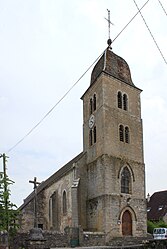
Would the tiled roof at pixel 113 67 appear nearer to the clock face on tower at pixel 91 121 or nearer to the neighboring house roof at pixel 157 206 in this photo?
the clock face on tower at pixel 91 121

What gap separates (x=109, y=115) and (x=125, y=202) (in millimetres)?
→ 7871

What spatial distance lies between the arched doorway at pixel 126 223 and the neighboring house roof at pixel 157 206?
20081 mm

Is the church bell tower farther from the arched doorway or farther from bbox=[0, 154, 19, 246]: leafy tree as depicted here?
bbox=[0, 154, 19, 246]: leafy tree

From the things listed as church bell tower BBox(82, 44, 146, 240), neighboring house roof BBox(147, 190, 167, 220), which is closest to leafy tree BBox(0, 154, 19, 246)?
church bell tower BBox(82, 44, 146, 240)

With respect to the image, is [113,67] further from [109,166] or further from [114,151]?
[109,166]

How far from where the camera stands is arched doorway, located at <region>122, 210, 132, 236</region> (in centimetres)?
3400

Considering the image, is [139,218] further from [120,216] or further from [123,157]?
[123,157]

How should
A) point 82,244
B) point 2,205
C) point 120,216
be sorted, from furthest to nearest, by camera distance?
point 120,216
point 82,244
point 2,205

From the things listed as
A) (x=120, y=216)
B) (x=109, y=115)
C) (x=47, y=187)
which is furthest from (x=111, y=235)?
(x=47, y=187)

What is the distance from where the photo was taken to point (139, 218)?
116ft

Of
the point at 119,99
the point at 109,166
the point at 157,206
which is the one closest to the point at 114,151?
the point at 109,166

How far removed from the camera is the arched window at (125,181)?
35.1 metres

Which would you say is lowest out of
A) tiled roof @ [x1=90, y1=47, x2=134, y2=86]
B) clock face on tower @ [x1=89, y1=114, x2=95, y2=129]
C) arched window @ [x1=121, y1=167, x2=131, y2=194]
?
arched window @ [x1=121, y1=167, x2=131, y2=194]

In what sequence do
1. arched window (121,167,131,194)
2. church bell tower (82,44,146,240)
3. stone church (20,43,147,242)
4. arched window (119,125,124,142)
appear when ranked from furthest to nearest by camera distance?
arched window (119,125,124,142) → arched window (121,167,131,194) → stone church (20,43,147,242) → church bell tower (82,44,146,240)
